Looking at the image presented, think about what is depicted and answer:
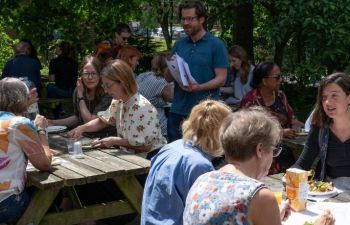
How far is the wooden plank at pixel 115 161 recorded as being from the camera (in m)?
3.74

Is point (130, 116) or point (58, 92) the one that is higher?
point (130, 116)

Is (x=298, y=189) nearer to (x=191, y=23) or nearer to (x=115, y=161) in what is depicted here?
(x=115, y=161)

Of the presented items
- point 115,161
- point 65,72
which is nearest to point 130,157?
point 115,161

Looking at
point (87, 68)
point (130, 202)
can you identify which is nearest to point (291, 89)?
point (87, 68)

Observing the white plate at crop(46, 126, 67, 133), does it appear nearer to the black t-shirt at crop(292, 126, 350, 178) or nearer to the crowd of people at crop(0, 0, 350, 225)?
the crowd of people at crop(0, 0, 350, 225)

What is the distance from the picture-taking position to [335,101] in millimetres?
3484

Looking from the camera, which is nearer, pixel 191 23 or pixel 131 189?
pixel 131 189

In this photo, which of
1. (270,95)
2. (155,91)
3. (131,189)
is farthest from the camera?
(155,91)

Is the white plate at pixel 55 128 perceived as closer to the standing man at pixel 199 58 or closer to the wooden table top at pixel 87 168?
the wooden table top at pixel 87 168

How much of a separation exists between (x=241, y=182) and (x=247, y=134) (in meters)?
0.21

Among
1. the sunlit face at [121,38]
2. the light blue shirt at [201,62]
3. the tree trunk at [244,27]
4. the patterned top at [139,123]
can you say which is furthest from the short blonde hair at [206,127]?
the tree trunk at [244,27]

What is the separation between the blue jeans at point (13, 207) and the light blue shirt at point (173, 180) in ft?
3.53

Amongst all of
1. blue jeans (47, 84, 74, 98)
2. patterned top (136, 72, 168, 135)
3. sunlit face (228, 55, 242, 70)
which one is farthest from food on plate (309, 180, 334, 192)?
blue jeans (47, 84, 74, 98)

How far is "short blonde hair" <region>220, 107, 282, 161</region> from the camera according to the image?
7.23 ft
